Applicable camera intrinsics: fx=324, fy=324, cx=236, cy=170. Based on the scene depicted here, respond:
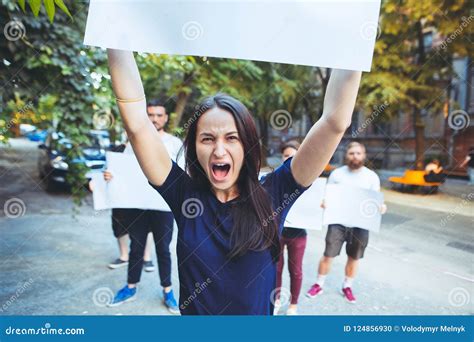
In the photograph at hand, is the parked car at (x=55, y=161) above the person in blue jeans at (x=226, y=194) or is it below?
below

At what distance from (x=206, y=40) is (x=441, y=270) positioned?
2242 millimetres

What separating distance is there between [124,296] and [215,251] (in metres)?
1.91

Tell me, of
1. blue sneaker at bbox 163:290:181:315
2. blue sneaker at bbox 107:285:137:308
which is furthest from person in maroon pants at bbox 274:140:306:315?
blue sneaker at bbox 107:285:137:308

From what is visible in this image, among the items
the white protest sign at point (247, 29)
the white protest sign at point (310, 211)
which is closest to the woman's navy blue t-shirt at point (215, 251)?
the white protest sign at point (247, 29)

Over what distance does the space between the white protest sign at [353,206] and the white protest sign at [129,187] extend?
1.23 m

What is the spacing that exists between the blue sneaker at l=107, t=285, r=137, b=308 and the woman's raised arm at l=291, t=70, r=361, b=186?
83.8 inches

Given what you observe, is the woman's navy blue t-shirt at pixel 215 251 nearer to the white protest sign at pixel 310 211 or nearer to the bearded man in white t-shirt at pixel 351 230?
the white protest sign at pixel 310 211

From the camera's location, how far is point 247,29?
109 cm

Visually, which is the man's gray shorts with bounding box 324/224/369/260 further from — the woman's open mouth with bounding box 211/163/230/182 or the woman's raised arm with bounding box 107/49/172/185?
the woman's raised arm with bounding box 107/49/172/185

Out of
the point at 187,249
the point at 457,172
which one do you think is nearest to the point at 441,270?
the point at 457,172

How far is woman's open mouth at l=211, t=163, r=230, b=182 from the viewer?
1.08 meters

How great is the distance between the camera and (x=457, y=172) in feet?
8.70

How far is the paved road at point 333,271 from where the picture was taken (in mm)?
2080

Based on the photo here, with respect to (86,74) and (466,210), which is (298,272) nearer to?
(466,210)
